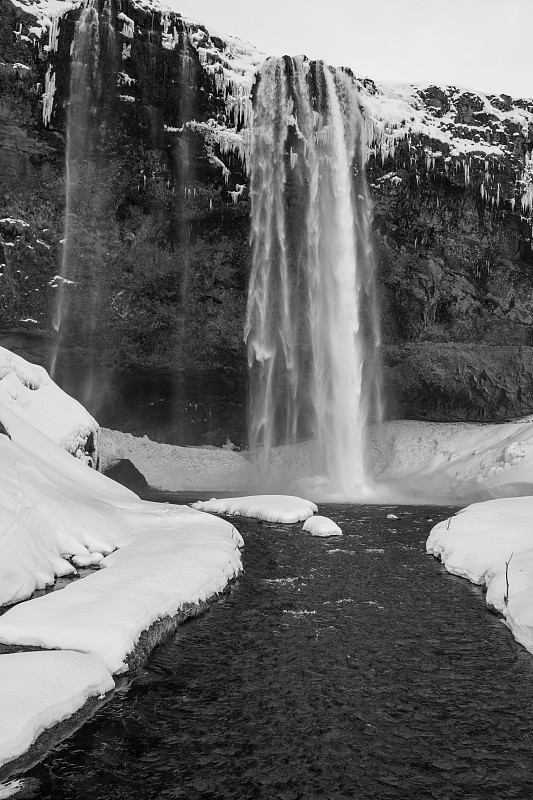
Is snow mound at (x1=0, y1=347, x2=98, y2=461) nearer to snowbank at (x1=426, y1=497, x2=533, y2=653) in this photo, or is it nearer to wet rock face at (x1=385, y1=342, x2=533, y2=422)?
snowbank at (x1=426, y1=497, x2=533, y2=653)

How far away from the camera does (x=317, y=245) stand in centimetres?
3716

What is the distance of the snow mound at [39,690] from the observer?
5.13 m

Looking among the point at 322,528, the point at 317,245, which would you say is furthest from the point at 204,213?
the point at 322,528

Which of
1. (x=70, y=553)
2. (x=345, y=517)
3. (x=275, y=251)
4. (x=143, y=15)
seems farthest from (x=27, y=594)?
(x=143, y=15)

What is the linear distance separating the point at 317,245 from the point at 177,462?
18601 millimetres

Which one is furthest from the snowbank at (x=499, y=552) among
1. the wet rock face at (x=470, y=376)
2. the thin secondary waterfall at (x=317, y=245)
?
the wet rock face at (x=470, y=376)

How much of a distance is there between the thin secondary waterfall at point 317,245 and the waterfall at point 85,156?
8.92m

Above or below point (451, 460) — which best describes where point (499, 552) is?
below

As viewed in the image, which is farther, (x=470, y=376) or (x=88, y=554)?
(x=470, y=376)

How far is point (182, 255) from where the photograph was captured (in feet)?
126

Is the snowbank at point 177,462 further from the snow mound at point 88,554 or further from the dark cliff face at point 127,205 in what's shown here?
the snow mound at point 88,554

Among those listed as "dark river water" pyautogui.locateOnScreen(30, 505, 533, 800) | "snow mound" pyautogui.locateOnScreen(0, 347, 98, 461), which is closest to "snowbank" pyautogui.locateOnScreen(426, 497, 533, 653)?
"dark river water" pyautogui.locateOnScreen(30, 505, 533, 800)

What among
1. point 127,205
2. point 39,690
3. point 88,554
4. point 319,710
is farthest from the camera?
point 127,205

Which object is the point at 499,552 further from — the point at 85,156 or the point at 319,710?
the point at 85,156
